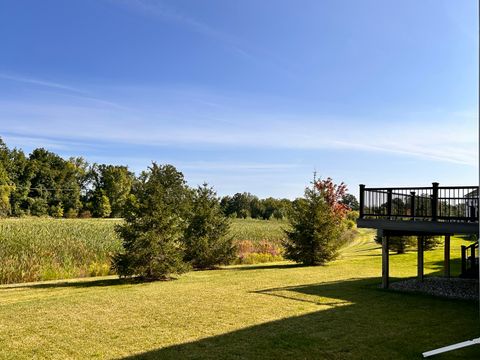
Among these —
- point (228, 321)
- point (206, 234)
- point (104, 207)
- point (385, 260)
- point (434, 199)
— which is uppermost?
point (434, 199)

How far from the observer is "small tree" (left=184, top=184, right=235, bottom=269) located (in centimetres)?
1905

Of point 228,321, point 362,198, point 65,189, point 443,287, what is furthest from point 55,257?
point 65,189

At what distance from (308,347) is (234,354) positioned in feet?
4.24

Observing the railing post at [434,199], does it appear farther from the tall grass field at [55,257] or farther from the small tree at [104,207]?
the small tree at [104,207]

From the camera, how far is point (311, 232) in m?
20.3

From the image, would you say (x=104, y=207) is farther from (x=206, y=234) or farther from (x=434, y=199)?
(x=434, y=199)

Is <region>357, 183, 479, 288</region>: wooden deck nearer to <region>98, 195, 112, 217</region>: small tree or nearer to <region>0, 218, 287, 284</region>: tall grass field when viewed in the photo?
<region>0, 218, 287, 284</region>: tall grass field

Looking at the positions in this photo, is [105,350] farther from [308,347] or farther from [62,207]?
[62,207]

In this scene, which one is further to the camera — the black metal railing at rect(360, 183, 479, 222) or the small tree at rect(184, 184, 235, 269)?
the small tree at rect(184, 184, 235, 269)

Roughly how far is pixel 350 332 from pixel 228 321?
2485 mm

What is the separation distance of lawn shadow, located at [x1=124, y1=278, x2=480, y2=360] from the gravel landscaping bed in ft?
3.12

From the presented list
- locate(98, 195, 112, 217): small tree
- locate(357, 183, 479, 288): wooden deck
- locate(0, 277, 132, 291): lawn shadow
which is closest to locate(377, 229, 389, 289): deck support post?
locate(357, 183, 479, 288): wooden deck

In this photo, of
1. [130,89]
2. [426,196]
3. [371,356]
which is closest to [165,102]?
[130,89]

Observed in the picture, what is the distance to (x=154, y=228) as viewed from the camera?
A: 15.2 m
